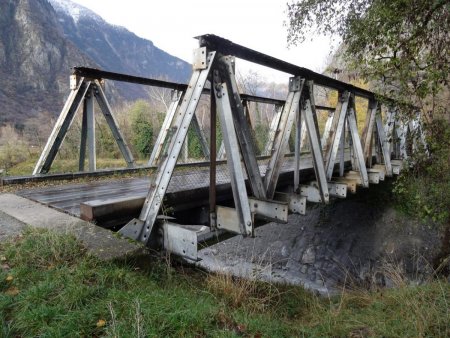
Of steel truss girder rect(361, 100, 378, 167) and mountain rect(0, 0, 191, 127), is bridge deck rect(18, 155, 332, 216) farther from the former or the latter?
mountain rect(0, 0, 191, 127)

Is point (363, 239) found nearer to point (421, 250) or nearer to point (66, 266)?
point (421, 250)

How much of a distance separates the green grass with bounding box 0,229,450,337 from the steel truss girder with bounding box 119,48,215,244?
338 millimetres

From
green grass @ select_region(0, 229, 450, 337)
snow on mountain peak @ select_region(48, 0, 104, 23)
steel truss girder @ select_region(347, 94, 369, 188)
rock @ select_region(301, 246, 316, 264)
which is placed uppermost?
snow on mountain peak @ select_region(48, 0, 104, 23)

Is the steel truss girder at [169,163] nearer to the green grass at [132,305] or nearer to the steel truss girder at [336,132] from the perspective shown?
the green grass at [132,305]

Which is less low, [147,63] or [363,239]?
[147,63]

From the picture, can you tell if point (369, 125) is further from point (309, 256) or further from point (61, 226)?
point (61, 226)

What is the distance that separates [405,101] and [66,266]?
4.72 metres

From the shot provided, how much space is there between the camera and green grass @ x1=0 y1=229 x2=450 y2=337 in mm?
1924

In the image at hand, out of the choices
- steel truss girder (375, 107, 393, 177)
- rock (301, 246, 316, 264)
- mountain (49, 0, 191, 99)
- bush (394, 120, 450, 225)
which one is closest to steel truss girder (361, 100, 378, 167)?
steel truss girder (375, 107, 393, 177)

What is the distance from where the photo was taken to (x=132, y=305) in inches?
79.8

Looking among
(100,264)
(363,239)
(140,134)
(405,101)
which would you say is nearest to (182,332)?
(100,264)

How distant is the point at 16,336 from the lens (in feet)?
6.04

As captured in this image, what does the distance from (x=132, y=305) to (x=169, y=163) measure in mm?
1359

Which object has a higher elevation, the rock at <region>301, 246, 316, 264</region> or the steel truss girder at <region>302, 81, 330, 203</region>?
the steel truss girder at <region>302, 81, 330, 203</region>
